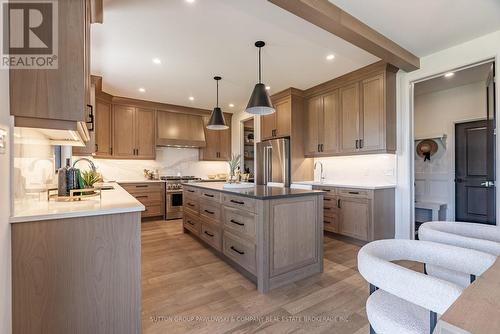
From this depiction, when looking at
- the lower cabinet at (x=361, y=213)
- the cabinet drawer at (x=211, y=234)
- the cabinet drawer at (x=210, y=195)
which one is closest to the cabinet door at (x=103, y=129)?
the cabinet drawer at (x=210, y=195)

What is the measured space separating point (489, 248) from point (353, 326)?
3.24 ft

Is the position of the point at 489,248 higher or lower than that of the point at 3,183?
lower

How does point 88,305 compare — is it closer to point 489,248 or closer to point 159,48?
point 489,248

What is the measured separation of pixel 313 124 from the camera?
178 inches

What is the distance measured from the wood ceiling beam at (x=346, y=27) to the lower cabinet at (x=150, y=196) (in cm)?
435

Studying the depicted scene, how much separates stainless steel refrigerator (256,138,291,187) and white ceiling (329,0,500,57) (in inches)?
95.8

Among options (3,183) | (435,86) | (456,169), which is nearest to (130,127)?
(3,183)

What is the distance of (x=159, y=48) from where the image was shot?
9.73 feet

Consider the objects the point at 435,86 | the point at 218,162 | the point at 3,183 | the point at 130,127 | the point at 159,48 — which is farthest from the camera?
the point at 218,162

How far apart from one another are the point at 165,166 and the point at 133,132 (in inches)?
43.9

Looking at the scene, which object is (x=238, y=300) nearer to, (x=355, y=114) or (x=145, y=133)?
(x=355, y=114)

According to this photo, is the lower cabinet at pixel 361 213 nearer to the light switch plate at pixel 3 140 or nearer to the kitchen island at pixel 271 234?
the kitchen island at pixel 271 234

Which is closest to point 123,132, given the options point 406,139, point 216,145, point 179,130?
point 179,130

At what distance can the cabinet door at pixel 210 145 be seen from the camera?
6.19 m
